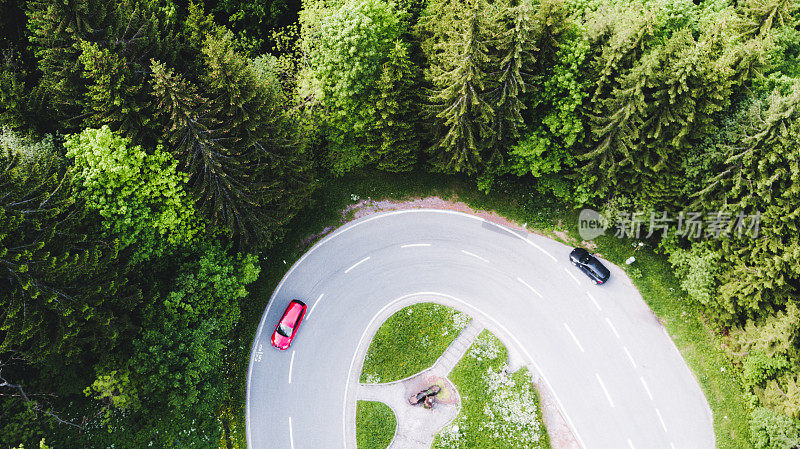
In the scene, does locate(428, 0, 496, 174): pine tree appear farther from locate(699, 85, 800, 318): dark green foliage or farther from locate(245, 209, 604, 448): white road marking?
locate(699, 85, 800, 318): dark green foliage

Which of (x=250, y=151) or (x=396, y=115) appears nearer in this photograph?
(x=250, y=151)

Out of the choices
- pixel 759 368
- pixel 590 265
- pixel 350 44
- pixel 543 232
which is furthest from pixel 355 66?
pixel 759 368

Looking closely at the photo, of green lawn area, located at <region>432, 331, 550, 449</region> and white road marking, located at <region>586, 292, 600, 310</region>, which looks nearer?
green lawn area, located at <region>432, 331, 550, 449</region>

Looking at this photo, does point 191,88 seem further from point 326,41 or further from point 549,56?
point 549,56

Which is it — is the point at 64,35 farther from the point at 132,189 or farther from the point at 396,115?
the point at 396,115

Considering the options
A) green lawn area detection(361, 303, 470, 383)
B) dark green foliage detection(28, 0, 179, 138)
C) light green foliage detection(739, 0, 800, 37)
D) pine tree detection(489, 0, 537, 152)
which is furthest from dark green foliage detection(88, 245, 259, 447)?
light green foliage detection(739, 0, 800, 37)

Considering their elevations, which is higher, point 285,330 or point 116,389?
point 285,330

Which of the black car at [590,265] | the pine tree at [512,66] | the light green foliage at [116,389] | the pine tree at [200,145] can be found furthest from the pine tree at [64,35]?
the black car at [590,265]

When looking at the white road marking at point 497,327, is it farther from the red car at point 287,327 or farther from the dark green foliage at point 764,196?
the dark green foliage at point 764,196
